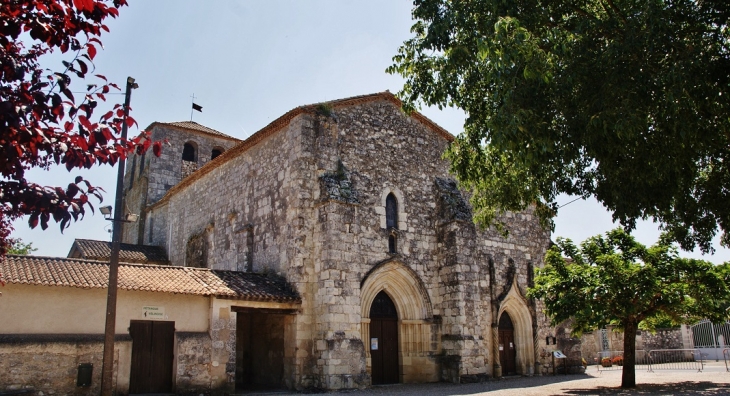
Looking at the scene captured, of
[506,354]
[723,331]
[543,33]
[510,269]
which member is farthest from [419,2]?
[723,331]

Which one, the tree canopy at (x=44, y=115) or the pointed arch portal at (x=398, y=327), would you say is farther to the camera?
the pointed arch portal at (x=398, y=327)

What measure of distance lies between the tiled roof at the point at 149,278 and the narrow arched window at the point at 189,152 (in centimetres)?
1717

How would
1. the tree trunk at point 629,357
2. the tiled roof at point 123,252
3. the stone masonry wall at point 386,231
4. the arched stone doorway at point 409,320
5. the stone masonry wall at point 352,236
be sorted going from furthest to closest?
the tiled roof at point 123,252, the arched stone doorway at point 409,320, the stone masonry wall at point 386,231, the stone masonry wall at point 352,236, the tree trunk at point 629,357

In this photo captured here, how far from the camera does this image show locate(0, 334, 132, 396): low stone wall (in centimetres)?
1298

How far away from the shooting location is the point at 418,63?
1330 centimetres

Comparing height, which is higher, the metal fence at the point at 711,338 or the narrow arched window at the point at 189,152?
the narrow arched window at the point at 189,152

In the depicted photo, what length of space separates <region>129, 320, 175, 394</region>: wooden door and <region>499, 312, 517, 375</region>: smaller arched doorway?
12.3 meters

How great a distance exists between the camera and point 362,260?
60.2ft

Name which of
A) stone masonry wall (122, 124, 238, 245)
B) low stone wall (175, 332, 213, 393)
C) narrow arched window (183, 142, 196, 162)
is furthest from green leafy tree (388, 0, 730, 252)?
narrow arched window (183, 142, 196, 162)

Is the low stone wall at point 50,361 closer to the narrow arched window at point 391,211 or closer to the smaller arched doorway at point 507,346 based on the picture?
the narrow arched window at point 391,211

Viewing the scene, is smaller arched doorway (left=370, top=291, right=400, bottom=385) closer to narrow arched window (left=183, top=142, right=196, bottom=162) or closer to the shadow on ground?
the shadow on ground

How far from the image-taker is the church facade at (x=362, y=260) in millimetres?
16922

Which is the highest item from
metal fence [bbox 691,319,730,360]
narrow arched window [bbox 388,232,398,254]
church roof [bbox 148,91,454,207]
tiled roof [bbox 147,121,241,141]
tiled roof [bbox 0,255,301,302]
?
tiled roof [bbox 147,121,241,141]

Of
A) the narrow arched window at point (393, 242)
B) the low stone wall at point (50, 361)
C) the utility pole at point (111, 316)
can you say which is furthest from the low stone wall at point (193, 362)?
the narrow arched window at point (393, 242)
